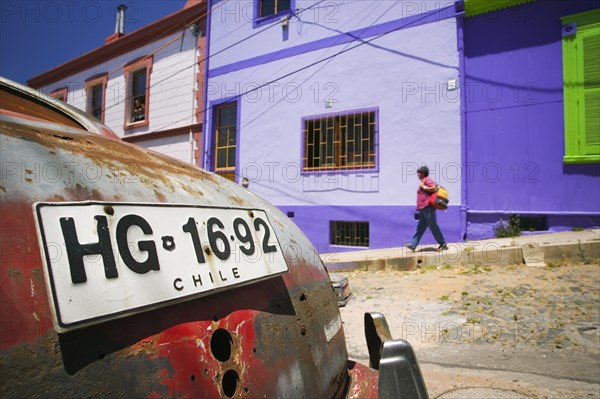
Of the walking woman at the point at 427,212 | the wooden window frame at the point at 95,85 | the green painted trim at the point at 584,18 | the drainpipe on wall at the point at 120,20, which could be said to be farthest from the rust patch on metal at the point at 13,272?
the drainpipe on wall at the point at 120,20

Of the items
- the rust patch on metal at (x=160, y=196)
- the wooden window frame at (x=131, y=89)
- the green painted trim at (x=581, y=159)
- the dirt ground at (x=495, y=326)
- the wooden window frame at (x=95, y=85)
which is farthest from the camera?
the wooden window frame at (x=95, y=85)

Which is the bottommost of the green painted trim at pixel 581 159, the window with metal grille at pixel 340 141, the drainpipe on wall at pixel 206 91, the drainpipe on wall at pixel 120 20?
the green painted trim at pixel 581 159

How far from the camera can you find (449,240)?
752cm

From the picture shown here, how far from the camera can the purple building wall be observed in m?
6.92

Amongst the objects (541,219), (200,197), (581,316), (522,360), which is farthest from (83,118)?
(541,219)

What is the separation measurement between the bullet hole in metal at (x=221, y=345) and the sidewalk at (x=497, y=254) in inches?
238

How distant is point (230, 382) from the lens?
1.02 meters

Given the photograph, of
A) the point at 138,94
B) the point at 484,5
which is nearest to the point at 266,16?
the point at 484,5

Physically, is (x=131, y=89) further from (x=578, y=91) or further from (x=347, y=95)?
(x=578, y=91)

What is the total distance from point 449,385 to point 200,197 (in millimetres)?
2491

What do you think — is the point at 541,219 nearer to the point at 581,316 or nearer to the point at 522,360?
the point at 581,316

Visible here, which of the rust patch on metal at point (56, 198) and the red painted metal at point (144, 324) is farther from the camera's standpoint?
the rust patch on metal at point (56, 198)

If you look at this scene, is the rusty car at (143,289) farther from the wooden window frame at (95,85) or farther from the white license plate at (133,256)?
the wooden window frame at (95,85)

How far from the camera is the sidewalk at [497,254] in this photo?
18.9 feet
